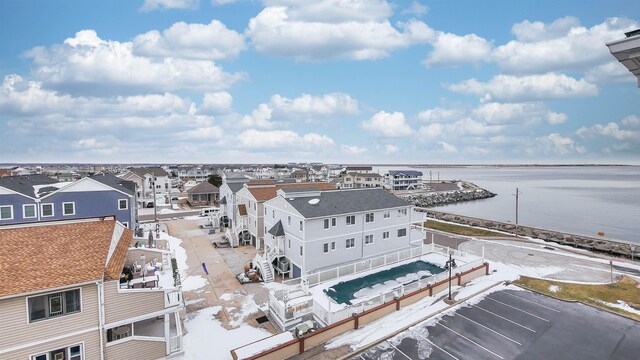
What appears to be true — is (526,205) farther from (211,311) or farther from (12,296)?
(12,296)

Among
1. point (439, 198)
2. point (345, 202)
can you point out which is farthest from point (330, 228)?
point (439, 198)

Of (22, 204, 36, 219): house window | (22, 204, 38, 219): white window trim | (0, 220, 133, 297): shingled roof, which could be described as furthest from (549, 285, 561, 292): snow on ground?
(22, 204, 36, 219): house window

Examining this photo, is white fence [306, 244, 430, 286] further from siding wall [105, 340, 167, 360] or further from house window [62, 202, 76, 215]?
house window [62, 202, 76, 215]

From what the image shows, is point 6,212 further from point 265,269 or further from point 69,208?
point 265,269

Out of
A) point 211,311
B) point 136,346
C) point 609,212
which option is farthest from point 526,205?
point 136,346

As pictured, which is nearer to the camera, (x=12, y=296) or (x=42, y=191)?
(x=12, y=296)
